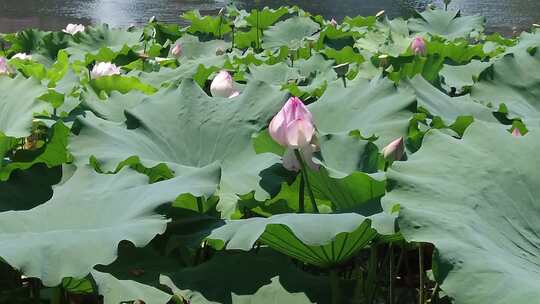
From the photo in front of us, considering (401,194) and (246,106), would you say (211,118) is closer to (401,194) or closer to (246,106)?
(246,106)

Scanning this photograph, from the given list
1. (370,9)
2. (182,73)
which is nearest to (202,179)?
(182,73)

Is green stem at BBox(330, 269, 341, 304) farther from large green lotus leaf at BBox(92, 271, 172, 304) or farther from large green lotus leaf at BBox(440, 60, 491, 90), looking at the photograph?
large green lotus leaf at BBox(440, 60, 491, 90)

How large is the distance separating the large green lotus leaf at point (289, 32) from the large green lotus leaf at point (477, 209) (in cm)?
214

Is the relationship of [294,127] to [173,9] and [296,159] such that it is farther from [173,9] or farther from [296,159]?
[173,9]

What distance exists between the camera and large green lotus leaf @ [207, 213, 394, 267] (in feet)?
3.31

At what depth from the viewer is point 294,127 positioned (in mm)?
1232

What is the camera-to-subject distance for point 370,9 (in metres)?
8.23

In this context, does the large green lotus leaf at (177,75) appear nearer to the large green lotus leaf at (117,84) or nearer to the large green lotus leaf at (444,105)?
the large green lotus leaf at (117,84)

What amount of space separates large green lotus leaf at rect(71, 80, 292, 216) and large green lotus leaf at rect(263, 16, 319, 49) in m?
1.71

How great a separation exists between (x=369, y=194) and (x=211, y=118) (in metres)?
0.48

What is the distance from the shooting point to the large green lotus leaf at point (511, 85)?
6.28 feet

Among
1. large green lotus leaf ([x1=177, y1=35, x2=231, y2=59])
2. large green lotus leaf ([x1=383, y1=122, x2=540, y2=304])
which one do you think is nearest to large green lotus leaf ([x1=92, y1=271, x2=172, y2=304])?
large green lotus leaf ([x1=383, y1=122, x2=540, y2=304])

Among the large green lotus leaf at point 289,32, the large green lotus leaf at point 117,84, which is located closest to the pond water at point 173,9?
the large green lotus leaf at point 289,32

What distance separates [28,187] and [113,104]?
1.52 ft
